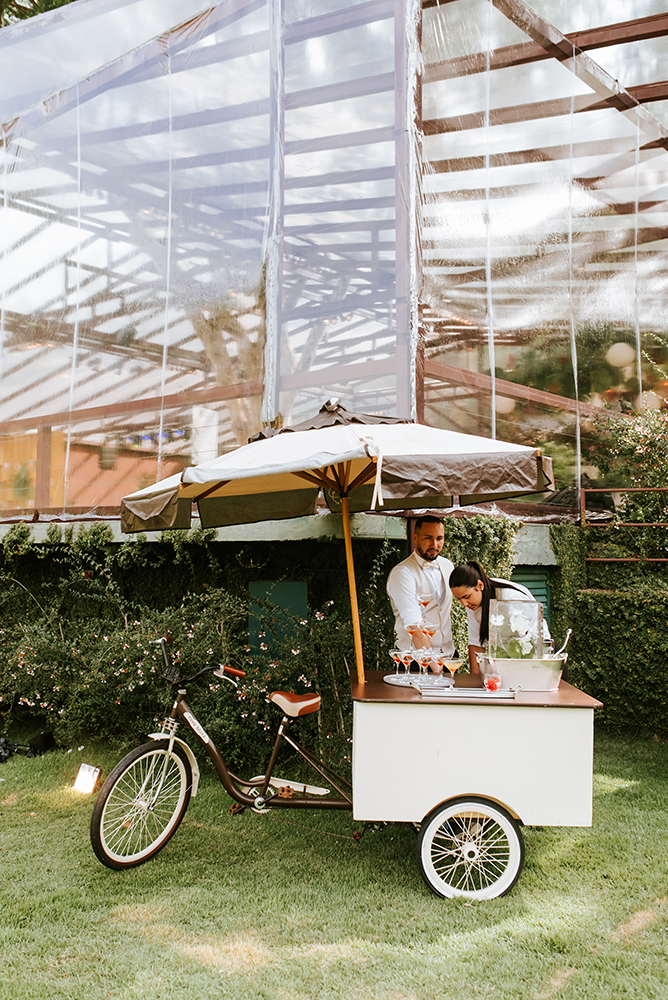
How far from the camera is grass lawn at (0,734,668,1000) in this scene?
124 inches

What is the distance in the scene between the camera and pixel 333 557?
21.6ft

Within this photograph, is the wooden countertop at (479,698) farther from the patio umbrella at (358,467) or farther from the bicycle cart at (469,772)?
the patio umbrella at (358,467)

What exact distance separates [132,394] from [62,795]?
4113 millimetres

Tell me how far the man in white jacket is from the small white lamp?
274 centimetres

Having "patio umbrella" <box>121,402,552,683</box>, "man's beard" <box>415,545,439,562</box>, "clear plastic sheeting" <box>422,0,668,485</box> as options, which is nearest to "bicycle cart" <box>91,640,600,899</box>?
"patio umbrella" <box>121,402,552,683</box>

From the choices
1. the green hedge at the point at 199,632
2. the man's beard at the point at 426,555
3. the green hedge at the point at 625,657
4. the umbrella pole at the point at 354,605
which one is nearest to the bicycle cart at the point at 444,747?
the umbrella pole at the point at 354,605

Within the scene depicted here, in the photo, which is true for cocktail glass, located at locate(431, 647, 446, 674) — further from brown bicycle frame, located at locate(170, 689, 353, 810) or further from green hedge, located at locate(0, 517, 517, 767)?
green hedge, located at locate(0, 517, 517, 767)

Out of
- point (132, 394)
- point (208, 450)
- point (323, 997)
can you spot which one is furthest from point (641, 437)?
point (323, 997)

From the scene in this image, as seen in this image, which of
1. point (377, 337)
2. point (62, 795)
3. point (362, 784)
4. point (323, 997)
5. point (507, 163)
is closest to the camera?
point (323, 997)

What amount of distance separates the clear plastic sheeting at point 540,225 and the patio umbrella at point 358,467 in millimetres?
2626

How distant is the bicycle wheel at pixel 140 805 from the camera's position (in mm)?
4109

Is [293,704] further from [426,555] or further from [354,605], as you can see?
[426,555]

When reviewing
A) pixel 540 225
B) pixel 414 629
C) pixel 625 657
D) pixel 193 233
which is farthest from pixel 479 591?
pixel 540 225

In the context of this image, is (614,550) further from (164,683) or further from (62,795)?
(62,795)
